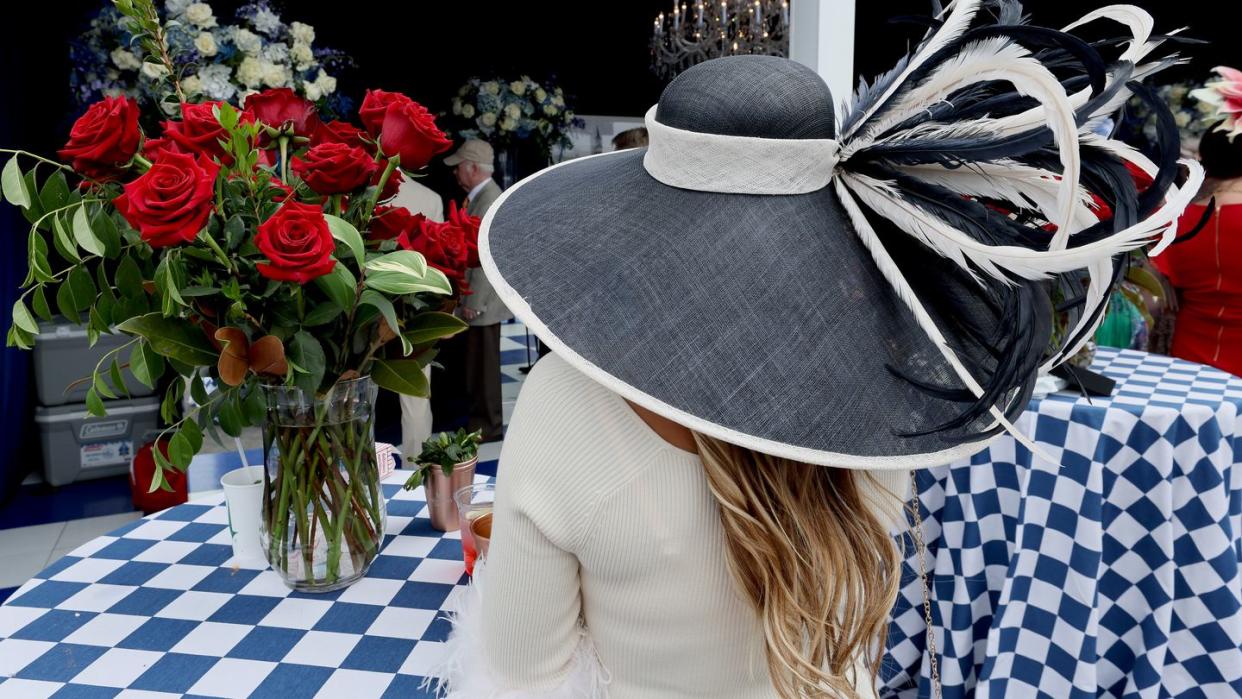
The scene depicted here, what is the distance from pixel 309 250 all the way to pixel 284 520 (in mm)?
429

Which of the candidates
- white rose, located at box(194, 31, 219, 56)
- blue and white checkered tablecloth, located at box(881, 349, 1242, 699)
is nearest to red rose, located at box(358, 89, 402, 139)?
blue and white checkered tablecloth, located at box(881, 349, 1242, 699)

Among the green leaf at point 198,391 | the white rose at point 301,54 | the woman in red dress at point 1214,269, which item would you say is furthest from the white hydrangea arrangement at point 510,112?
the green leaf at point 198,391

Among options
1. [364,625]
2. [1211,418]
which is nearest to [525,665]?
[364,625]

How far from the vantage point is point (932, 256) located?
2.13 ft

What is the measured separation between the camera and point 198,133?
943 mm

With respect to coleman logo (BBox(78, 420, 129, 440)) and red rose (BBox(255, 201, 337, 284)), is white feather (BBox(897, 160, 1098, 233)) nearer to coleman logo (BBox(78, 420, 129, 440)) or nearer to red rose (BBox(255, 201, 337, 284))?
red rose (BBox(255, 201, 337, 284))

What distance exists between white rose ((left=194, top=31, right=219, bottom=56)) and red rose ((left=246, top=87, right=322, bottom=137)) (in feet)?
5.80

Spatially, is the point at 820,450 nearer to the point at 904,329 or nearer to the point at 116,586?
the point at 904,329

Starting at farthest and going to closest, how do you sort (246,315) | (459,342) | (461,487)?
(459,342), (461,487), (246,315)

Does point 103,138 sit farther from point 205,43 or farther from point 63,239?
point 205,43

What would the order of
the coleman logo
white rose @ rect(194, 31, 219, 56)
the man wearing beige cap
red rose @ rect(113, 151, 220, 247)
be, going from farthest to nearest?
the man wearing beige cap → the coleman logo → white rose @ rect(194, 31, 219, 56) → red rose @ rect(113, 151, 220, 247)

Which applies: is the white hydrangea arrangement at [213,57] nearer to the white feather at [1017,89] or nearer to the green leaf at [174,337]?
the green leaf at [174,337]

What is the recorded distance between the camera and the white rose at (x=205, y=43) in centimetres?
251

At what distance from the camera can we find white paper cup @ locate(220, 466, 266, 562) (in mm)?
1145
